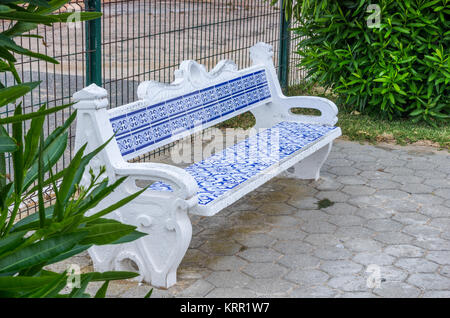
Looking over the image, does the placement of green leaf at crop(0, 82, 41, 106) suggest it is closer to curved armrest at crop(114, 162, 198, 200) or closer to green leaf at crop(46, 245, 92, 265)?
green leaf at crop(46, 245, 92, 265)

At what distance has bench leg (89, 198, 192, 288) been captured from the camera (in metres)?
4.09

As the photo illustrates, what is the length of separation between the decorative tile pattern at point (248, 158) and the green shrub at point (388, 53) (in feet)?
7.50

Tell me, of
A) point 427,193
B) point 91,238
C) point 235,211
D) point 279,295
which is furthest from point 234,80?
point 91,238

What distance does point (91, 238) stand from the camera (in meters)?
1.64

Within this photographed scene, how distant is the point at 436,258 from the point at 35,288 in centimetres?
373

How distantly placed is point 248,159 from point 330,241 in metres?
0.87

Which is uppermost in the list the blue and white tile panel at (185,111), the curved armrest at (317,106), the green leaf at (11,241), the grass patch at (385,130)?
the green leaf at (11,241)

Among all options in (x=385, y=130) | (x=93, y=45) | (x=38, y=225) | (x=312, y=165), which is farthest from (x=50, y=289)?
(x=385, y=130)

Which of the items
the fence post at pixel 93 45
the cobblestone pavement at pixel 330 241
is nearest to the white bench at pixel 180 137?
the cobblestone pavement at pixel 330 241

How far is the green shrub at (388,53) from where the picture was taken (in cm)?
806

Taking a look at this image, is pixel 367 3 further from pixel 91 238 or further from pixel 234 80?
pixel 91 238

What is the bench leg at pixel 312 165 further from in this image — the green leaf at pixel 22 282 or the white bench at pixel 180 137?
the green leaf at pixel 22 282

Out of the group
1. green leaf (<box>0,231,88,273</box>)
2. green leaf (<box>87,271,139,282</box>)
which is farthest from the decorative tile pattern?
green leaf (<box>0,231,88,273</box>)

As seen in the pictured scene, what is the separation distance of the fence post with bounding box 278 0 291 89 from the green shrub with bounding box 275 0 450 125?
221mm
